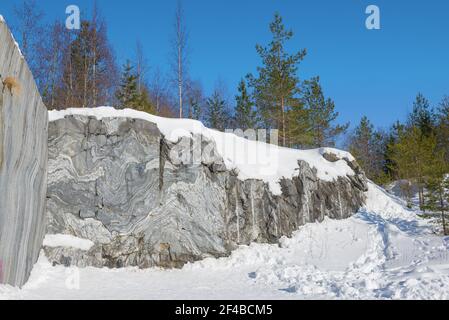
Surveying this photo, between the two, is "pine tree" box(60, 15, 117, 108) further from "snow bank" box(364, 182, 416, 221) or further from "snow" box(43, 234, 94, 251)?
"snow bank" box(364, 182, 416, 221)

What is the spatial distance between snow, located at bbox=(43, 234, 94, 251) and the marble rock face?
4.2 inches

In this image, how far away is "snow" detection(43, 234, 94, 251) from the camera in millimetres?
8859

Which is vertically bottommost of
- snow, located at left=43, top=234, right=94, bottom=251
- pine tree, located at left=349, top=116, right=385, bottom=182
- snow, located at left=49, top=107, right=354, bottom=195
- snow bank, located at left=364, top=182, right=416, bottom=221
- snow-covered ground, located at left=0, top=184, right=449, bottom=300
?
snow-covered ground, located at left=0, top=184, right=449, bottom=300

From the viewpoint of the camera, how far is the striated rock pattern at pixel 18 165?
5.55 metres

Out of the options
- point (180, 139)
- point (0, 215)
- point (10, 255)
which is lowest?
point (10, 255)

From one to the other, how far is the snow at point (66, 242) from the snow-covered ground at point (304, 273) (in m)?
0.50

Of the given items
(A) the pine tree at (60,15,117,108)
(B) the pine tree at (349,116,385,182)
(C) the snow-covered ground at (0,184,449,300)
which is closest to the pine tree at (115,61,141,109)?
(A) the pine tree at (60,15,117,108)

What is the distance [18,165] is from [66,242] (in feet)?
11.2

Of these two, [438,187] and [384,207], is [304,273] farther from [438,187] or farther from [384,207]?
[384,207]
